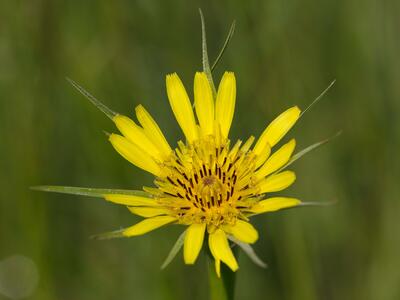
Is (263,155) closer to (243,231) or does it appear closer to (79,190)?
(243,231)

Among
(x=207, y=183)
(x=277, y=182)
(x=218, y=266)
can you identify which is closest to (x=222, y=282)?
(x=218, y=266)

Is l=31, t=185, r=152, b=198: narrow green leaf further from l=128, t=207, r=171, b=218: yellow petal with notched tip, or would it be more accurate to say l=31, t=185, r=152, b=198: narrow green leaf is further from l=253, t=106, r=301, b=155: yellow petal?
l=253, t=106, r=301, b=155: yellow petal

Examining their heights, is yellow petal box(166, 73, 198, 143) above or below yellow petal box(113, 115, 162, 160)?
above

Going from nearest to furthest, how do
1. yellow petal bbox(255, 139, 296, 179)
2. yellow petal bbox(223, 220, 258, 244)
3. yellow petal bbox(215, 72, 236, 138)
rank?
yellow petal bbox(223, 220, 258, 244) → yellow petal bbox(255, 139, 296, 179) → yellow petal bbox(215, 72, 236, 138)

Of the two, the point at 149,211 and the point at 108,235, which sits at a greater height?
the point at 149,211

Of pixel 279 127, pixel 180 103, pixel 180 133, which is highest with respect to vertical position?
pixel 180 133

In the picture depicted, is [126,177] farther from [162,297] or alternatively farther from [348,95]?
[348,95]

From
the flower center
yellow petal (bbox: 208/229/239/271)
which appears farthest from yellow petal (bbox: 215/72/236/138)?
yellow petal (bbox: 208/229/239/271)
